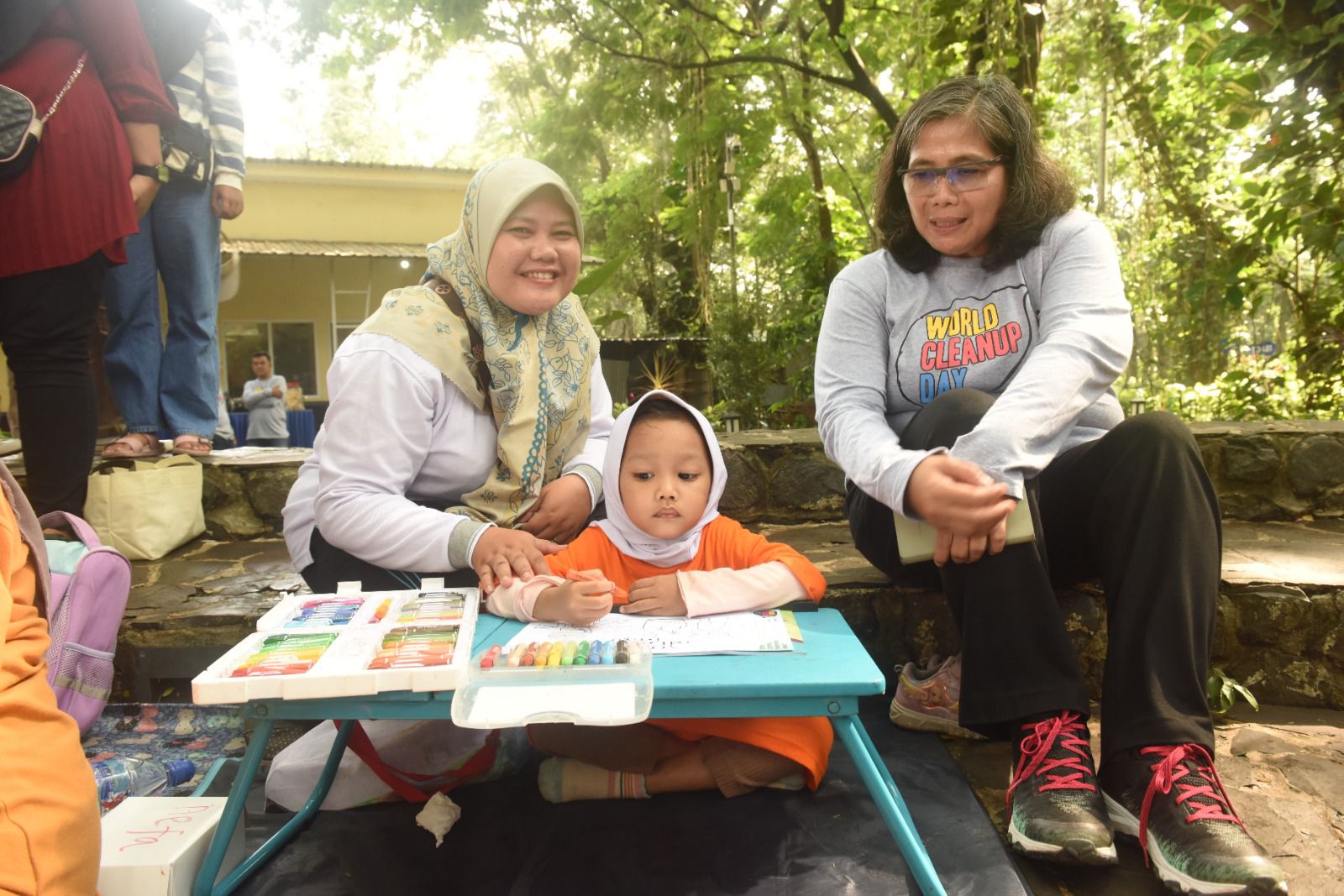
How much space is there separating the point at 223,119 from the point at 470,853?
2.65m

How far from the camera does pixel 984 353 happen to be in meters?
1.99

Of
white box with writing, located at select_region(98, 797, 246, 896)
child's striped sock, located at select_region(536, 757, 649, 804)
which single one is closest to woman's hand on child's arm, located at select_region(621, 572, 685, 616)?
child's striped sock, located at select_region(536, 757, 649, 804)

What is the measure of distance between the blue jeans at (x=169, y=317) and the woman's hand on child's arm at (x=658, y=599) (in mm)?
2177

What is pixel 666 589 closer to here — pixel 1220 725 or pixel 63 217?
pixel 1220 725

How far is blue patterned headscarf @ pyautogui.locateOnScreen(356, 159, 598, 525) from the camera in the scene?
197 centimetres

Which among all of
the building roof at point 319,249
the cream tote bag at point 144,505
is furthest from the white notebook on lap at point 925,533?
the building roof at point 319,249

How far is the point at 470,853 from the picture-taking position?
5.48 feet

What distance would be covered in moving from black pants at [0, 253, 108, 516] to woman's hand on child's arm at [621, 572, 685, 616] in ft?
5.48

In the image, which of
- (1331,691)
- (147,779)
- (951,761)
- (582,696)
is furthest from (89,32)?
(1331,691)

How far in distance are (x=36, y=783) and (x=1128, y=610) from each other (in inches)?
67.3

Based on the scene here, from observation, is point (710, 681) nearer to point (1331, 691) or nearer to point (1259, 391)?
point (1331, 691)

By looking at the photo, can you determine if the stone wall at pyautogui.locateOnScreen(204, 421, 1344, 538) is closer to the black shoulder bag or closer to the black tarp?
the black shoulder bag

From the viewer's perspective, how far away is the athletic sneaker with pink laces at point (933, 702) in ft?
6.87

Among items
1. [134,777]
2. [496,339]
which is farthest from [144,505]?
[496,339]
